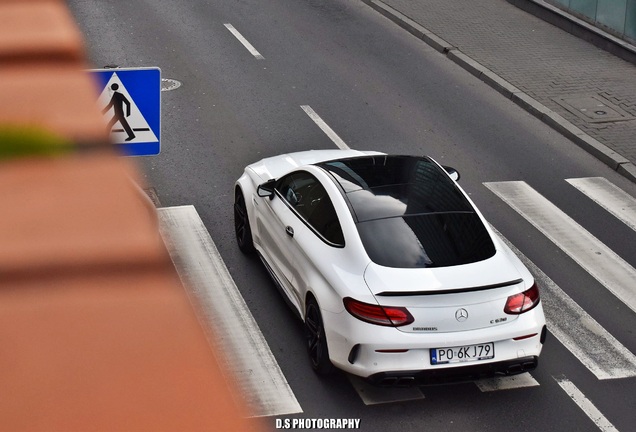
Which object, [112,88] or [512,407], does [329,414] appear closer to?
[512,407]

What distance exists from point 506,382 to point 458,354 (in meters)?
1.04

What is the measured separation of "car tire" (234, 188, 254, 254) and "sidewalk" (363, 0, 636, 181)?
571 centimetres

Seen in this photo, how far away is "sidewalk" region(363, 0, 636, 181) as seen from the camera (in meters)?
14.1

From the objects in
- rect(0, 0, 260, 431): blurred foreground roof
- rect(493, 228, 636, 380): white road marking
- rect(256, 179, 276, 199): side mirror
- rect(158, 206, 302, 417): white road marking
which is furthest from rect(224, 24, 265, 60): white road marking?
rect(0, 0, 260, 431): blurred foreground roof

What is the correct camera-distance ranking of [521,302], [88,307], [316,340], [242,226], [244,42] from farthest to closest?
[244,42] → [242,226] → [316,340] → [521,302] → [88,307]

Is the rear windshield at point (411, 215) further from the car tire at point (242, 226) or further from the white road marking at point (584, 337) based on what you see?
the white road marking at point (584, 337)

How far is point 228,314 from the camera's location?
28.5 ft

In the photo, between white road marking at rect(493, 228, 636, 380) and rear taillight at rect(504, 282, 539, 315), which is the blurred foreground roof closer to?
rear taillight at rect(504, 282, 539, 315)

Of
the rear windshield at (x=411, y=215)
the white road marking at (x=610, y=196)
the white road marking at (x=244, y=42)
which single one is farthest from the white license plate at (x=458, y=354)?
the white road marking at (x=244, y=42)

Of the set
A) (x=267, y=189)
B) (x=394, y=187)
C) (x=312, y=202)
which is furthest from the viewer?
(x=267, y=189)

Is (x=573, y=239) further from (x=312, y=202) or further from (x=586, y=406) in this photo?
(x=312, y=202)

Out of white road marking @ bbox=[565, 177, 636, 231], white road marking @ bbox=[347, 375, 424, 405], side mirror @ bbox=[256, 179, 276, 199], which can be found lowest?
white road marking @ bbox=[565, 177, 636, 231]

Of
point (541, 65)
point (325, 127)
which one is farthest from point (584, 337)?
point (541, 65)

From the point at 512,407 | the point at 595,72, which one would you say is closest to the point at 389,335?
the point at 512,407
